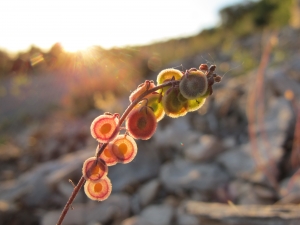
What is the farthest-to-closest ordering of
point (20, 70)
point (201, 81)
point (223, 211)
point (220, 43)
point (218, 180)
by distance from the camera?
point (20, 70)
point (220, 43)
point (218, 180)
point (223, 211)
point (201, 81)

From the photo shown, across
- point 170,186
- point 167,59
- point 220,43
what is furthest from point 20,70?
point 170,186

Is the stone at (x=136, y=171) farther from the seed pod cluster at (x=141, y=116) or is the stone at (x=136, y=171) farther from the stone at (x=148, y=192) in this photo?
the seed pod cluster at (x=141, y=116)

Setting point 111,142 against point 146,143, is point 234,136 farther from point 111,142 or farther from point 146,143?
point 111,142

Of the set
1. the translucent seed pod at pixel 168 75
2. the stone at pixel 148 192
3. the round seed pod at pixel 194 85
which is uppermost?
the translucent seed pod at pixel 168 75

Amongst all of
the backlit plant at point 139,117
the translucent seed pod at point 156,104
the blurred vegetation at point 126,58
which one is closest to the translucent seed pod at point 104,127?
the backlit plant at point 139,117

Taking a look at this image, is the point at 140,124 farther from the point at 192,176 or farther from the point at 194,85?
the point at 192,176

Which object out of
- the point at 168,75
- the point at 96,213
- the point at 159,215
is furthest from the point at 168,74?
the point at 96,213

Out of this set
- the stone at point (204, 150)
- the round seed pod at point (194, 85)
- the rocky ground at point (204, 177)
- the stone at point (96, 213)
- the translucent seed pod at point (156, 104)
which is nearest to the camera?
the round seed pod at point (194, 85)
